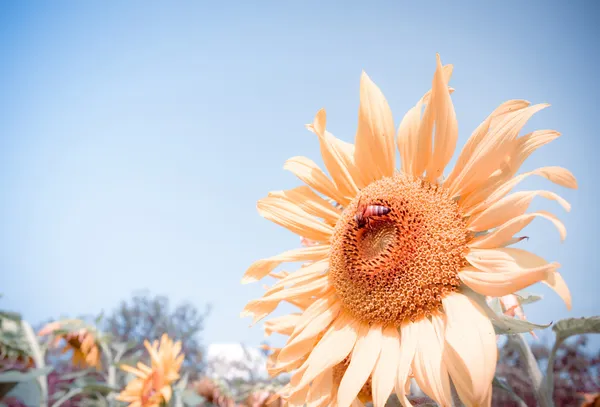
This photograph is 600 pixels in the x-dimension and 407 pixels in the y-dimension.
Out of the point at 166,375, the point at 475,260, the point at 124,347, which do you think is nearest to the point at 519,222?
the point at 475,260

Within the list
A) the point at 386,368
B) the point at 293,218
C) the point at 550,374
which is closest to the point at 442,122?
the point at 293,218

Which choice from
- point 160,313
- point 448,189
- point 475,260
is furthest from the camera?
point 160,313

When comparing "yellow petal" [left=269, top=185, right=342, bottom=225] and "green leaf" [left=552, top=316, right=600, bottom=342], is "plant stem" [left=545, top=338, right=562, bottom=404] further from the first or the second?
"yellow petal" [left=269, top=185, right=342, bottom=225]

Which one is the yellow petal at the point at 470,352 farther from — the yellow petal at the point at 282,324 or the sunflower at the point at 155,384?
the sunflower at the point at 155,384

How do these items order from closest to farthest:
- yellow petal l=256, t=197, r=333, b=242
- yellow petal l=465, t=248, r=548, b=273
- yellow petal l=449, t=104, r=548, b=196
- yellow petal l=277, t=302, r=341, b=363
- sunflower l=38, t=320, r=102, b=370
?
yellow petal l=465, t=248, r=548, b=273 < yellow petal l=449, t=104, r=548, b=196 < yellow petal l=277, t=302, r=341, b=363 < yellow petal l=256, t=197, r=333, b=242 < sunflower l=38, t=320, r=102, b=370

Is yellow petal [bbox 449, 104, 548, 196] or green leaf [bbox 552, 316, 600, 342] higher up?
yellow petal [bbox 449, 104, 548, 196]

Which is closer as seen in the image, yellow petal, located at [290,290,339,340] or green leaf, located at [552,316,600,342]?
green leaf, located at [552,316,600,342]

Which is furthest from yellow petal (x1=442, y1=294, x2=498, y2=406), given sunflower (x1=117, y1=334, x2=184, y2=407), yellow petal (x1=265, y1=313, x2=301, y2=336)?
sunflower (x1=117, y1=334, x2=184, y2=407)

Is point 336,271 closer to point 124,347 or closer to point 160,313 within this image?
point 124,347
